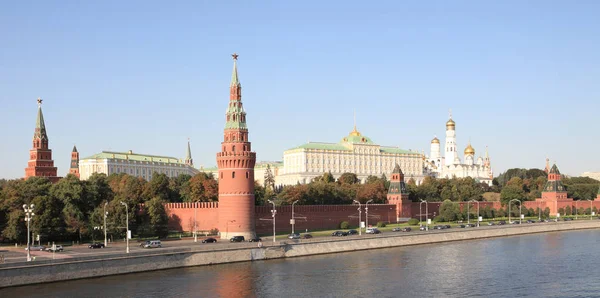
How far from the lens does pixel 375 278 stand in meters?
57.2

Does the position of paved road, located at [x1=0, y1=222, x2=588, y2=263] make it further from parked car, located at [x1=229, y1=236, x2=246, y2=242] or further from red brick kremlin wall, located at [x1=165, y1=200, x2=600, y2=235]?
red brick kremlin wall, located at [x1=165, y1=200, x2=600, y2=235]

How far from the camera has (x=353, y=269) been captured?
62438 mm

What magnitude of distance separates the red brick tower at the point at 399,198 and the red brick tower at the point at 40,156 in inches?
2141

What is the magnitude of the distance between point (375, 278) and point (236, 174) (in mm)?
32087

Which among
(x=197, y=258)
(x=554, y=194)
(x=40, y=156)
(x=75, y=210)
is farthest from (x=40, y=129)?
(x=554, y=194)

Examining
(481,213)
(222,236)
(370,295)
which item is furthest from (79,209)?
(481,213)

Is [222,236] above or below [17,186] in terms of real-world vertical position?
below

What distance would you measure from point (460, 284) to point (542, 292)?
5990 millimetres

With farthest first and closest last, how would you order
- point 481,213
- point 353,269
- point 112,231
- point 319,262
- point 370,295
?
point 481,213 < point 112,231 < point 319,262 < point 353,269 < point 370,295

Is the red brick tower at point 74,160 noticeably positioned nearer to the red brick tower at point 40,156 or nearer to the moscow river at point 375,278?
the red brick tower at point 40,156

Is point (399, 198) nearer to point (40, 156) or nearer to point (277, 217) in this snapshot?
point (277, 217)

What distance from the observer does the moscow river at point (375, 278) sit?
51.0 m

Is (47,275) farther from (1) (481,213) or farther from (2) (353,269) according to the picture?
(1) (481,213)

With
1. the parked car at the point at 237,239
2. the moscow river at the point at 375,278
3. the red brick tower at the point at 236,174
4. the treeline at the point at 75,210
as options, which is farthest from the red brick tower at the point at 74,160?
the moscow river at the point at 375,278
